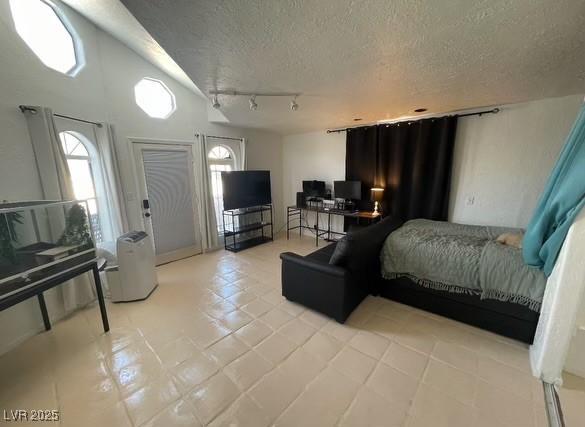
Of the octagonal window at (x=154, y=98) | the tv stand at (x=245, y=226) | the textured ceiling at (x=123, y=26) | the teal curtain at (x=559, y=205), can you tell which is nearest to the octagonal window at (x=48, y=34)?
the textured ceiling at (x=123, y=26)

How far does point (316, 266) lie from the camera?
226 centimetres

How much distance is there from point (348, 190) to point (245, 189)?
1.97 meters

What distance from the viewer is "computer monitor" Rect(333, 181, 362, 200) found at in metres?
4.21

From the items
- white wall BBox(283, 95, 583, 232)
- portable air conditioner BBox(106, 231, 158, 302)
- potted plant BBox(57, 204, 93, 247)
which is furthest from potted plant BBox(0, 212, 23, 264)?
white wall BBox(283, 95, 583, 232)

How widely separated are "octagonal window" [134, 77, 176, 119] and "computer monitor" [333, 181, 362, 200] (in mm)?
3116

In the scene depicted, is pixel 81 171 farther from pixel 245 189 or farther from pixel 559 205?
pixel 559 205

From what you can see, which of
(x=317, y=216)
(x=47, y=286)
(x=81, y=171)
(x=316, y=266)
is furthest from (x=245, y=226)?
(x=47, y=286)

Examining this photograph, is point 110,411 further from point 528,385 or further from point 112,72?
point 112,72

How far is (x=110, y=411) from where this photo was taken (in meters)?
1.43

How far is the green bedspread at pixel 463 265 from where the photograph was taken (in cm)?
185

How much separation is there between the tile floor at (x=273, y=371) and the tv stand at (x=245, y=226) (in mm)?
1966

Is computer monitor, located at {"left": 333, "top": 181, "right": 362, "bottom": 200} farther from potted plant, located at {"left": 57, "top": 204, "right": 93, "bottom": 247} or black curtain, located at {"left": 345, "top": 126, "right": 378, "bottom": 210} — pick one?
potted plant, located at {"left": 57, "top": 204, "right": 93, "bottom": 247}

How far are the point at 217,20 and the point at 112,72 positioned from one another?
2.45 meters

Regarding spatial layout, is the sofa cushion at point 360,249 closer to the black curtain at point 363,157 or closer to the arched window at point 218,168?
the black curtain at point 363,157
